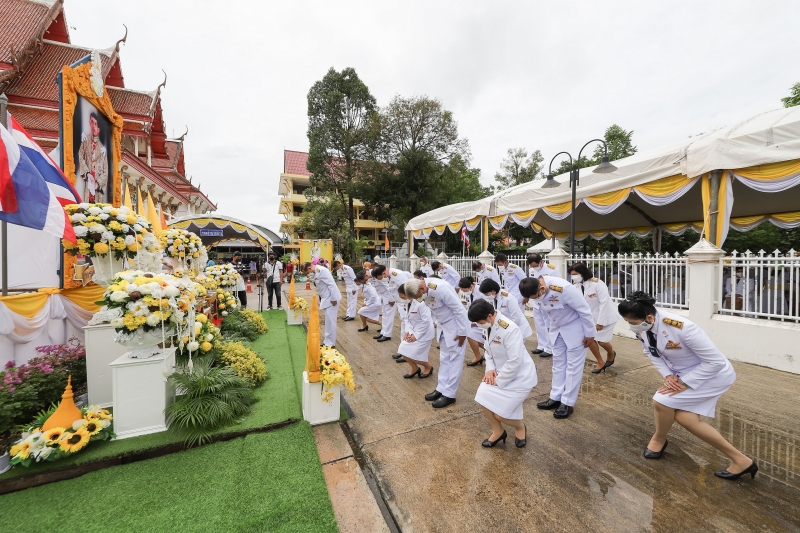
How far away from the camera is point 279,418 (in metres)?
3.52

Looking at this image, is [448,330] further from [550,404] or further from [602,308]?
→ [602,308]

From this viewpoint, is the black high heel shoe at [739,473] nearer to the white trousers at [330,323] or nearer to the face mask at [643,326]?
the face mask at [643,326]

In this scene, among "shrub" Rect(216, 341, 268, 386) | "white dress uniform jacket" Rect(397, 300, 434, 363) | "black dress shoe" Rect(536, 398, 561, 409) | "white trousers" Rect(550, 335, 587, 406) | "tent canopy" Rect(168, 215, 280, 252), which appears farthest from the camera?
"tent canopy" Rect(168, 215, 280, 252)

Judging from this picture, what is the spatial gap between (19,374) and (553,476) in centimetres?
523

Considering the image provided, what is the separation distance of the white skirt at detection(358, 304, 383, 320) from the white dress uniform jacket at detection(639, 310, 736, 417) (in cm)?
590

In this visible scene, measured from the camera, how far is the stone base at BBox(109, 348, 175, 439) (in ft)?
10.5

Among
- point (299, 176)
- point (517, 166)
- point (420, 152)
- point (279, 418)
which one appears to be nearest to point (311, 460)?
point (279, 418)

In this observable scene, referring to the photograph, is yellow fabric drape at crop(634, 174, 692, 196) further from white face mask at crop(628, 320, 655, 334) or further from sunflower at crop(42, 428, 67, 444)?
sunflower at crop(42, 428, 67, 444)

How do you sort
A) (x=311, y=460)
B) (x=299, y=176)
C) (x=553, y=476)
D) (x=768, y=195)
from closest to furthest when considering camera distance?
(x=553, y=476) < (x=311, y=460) < (x=768, y=195) < (x=299, y=176)

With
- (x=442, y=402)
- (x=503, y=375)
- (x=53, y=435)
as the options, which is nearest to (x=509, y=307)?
(x=442, y=402)

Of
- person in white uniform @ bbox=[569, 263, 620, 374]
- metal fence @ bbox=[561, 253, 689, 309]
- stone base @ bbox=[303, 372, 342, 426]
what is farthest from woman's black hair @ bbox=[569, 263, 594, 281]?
stone base @ bbox=[303, 372, 342, 426]

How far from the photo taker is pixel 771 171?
497cm

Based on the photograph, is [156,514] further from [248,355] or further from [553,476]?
[553,476]

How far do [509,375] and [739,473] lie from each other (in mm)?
1690
